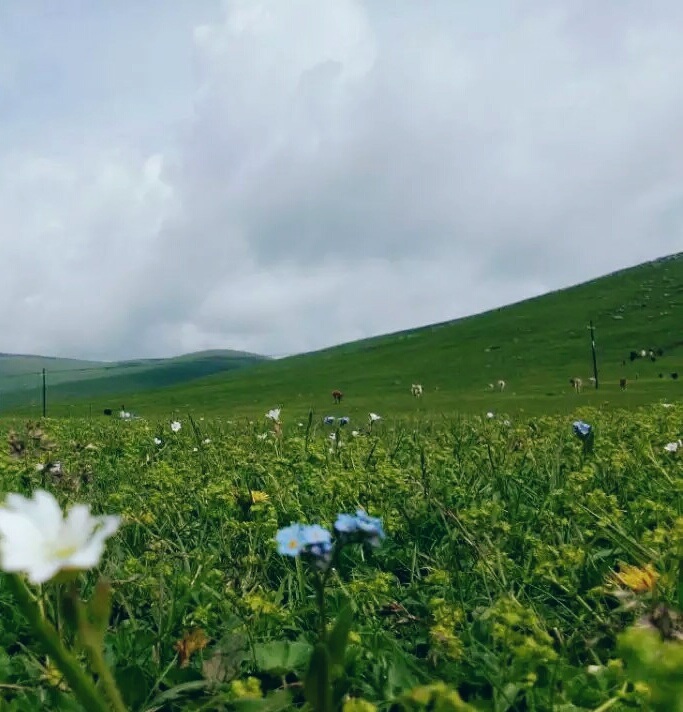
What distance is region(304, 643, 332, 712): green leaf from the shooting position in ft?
4.85

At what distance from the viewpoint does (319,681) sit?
1.48 meters

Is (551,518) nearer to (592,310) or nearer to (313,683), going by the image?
(313,683)

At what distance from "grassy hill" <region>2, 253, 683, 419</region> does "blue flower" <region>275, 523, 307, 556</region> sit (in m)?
43.7

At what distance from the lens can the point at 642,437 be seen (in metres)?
7.70

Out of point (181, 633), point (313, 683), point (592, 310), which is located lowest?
point (181, 633)

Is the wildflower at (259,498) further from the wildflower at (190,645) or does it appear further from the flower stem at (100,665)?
the flower stem at (100,665)

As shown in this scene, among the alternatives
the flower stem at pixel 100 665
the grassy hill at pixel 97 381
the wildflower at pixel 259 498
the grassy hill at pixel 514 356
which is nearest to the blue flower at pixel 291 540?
the flower stem at pixel 100 665

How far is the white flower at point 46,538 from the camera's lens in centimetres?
121

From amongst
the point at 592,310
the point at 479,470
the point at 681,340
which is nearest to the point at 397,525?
the point at 479,470

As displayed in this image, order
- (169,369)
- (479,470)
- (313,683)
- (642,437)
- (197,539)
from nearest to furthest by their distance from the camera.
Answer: (313,683) < (197,539) < (479,470) < (642,437) < (169,369)

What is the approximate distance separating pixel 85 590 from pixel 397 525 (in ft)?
5.46

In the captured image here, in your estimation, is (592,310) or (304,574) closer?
(304,574)

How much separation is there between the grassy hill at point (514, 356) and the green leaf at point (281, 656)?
142ft

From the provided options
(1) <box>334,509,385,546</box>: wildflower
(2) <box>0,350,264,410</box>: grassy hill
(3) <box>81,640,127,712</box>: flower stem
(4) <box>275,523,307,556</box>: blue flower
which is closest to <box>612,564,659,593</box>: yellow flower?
(1) <box>334,509,385,546</box>: wildflower
